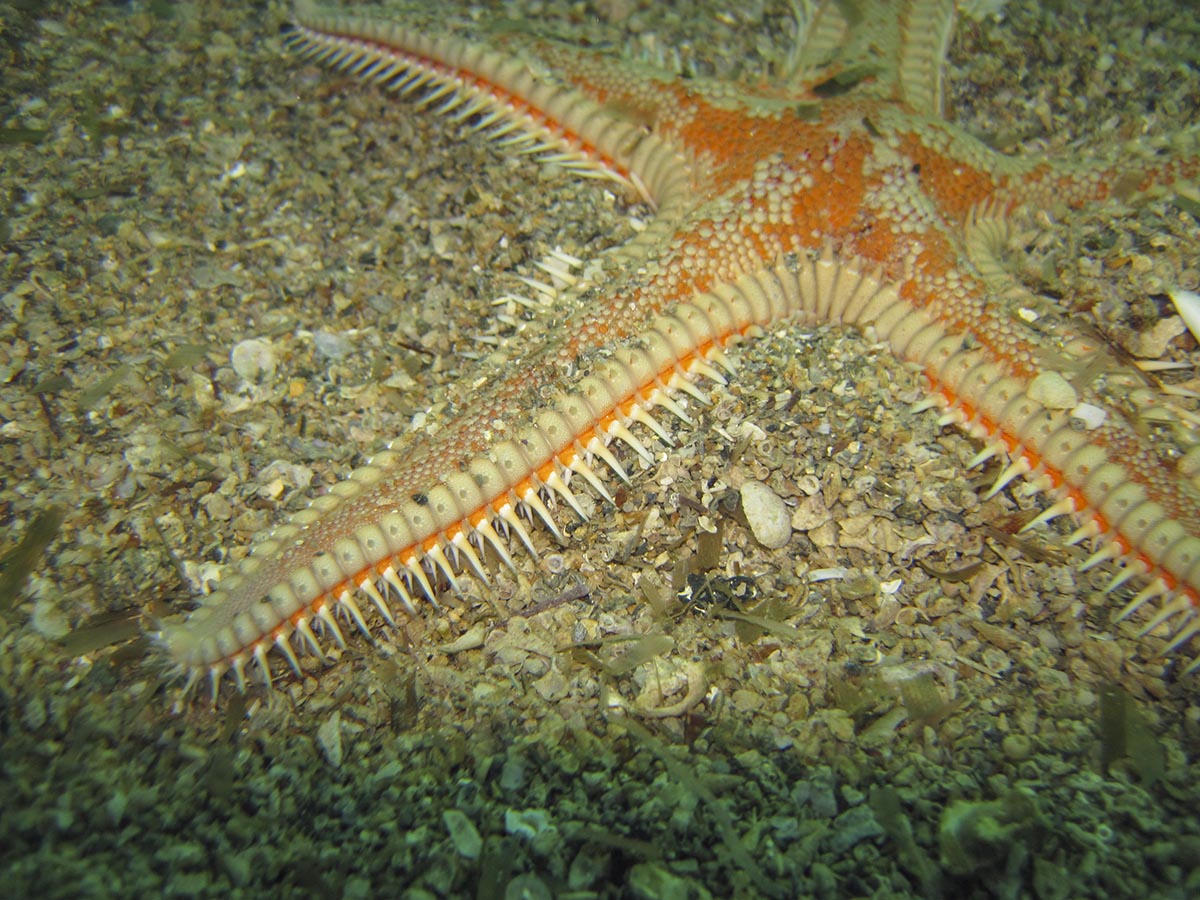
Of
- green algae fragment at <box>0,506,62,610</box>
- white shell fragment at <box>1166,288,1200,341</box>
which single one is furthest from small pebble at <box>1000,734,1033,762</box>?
green algae fragment at <box>0,506,62,610</box>

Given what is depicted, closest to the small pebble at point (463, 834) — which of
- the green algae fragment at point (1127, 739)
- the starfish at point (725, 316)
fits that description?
the starfish at point (725, 316)

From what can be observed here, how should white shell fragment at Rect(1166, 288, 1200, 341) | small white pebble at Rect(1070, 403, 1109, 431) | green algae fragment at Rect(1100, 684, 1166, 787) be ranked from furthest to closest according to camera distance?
white shell fragment at Rect(1166, 288, 1200, 341), small white pebble at Rect(1070, 403, 1109, 431), green algae fragment at Rect(1100, 684, 1166, 787)

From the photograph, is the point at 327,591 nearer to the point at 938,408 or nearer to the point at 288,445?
the point at 288,445

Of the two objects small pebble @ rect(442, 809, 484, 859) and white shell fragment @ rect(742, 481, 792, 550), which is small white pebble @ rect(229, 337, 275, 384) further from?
white shell fragment @ rect(742, 481, 792, 550)

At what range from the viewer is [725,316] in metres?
3.02

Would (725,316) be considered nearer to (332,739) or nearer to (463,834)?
(463,834)

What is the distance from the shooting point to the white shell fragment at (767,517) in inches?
112

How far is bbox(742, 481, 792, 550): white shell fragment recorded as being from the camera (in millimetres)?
2857

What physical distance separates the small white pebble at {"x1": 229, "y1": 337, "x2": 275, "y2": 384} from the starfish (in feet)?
3.99

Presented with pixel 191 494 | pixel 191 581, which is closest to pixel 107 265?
pixel 191 494

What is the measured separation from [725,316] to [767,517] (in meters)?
0.92

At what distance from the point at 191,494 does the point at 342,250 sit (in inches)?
62.5

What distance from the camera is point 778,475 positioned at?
9.74ft

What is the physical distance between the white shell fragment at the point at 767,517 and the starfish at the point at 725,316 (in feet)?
1.58
